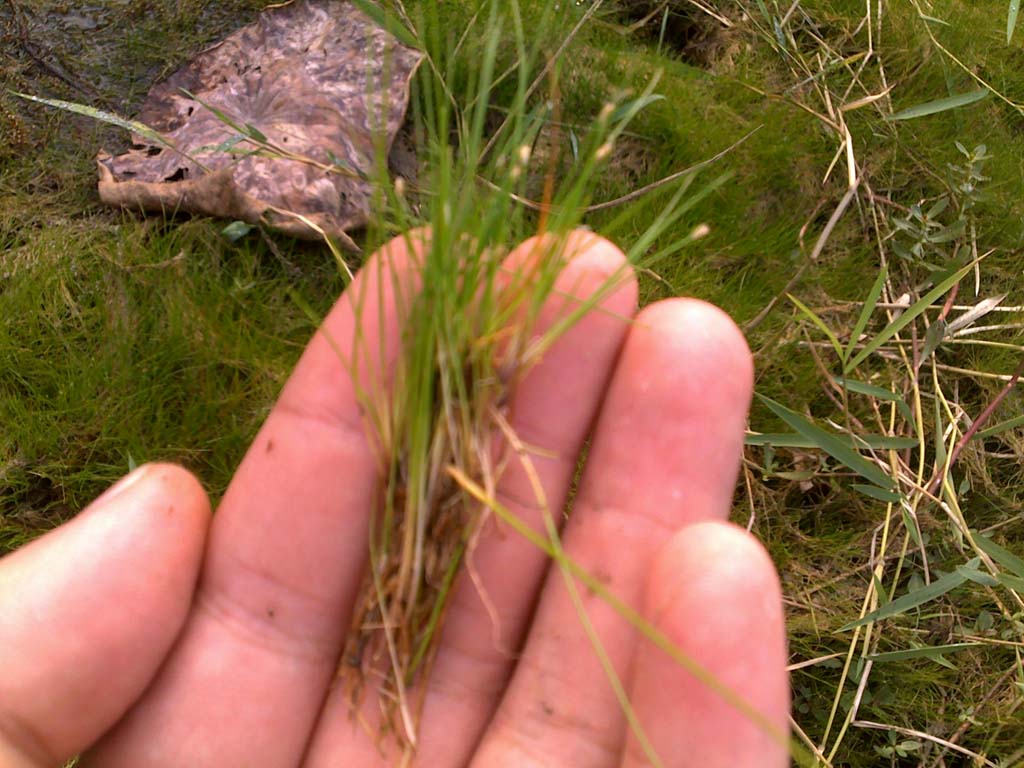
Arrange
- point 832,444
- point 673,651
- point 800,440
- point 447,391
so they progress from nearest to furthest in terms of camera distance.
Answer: point 673,651, point 447,391, point 832,444, point 800,440

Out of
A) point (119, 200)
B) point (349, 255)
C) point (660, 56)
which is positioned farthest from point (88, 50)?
point (660, 56)

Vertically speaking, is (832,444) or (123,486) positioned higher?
(832,444)

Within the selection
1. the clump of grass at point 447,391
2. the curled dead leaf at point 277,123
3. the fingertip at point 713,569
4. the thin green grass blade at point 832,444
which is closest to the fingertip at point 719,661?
the fingertip at point 713,569

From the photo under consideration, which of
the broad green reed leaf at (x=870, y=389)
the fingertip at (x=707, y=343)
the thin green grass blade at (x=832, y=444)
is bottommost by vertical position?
the thin green grass blade at (x=832, y=444)

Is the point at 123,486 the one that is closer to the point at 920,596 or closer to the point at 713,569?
the point at 713,569

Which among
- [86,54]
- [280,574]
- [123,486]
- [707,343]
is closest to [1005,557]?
[707,343]

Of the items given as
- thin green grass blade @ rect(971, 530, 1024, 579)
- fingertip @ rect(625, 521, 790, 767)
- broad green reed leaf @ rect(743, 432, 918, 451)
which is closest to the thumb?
fingertip @ rect(625, 521, 790, 767)

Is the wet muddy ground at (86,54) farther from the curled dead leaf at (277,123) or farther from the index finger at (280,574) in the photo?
the index finger at (280,574)

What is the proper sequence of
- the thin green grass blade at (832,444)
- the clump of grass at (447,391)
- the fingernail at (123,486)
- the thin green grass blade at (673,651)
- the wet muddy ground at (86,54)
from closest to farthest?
1. the thin green grass blade at (673,651)
2. the clump of grass at (447,391)
3. the fingernail at (123,486)
4. the thin green grass blade at (832,444)
5. the wet muddy ground at (86,54)
